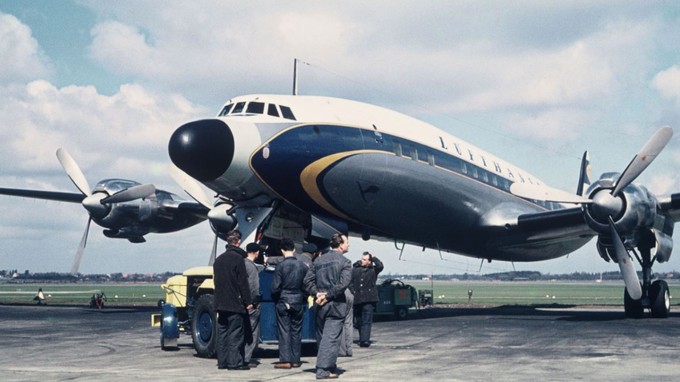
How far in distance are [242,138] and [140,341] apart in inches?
188

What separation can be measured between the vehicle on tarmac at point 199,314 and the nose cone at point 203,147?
3.16m

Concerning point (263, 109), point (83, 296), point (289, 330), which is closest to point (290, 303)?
point (289, 330)

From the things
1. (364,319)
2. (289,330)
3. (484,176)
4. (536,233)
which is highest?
(484,176)

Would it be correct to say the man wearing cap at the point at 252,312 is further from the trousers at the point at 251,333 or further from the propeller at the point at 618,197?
the propeller at the point at 618,197

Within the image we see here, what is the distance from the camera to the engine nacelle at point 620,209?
20281mm

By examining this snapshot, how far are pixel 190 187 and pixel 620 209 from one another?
13.7m

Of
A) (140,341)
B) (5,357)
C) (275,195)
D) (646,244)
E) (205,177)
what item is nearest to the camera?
(5,357)

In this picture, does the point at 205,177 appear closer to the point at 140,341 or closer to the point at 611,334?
the point at 140,341

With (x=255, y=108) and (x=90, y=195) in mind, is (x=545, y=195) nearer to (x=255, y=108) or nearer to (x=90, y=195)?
(x=255, y=108)

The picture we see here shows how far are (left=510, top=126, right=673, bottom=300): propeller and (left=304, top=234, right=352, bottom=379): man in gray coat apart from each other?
10.0 m

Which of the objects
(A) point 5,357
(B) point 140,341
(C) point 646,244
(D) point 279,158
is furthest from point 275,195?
(C) point 646,244

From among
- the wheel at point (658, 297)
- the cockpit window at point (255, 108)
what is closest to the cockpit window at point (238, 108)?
the cockpit window at point (255, 108)

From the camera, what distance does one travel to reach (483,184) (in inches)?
979

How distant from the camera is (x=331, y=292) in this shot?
35.9 ft
